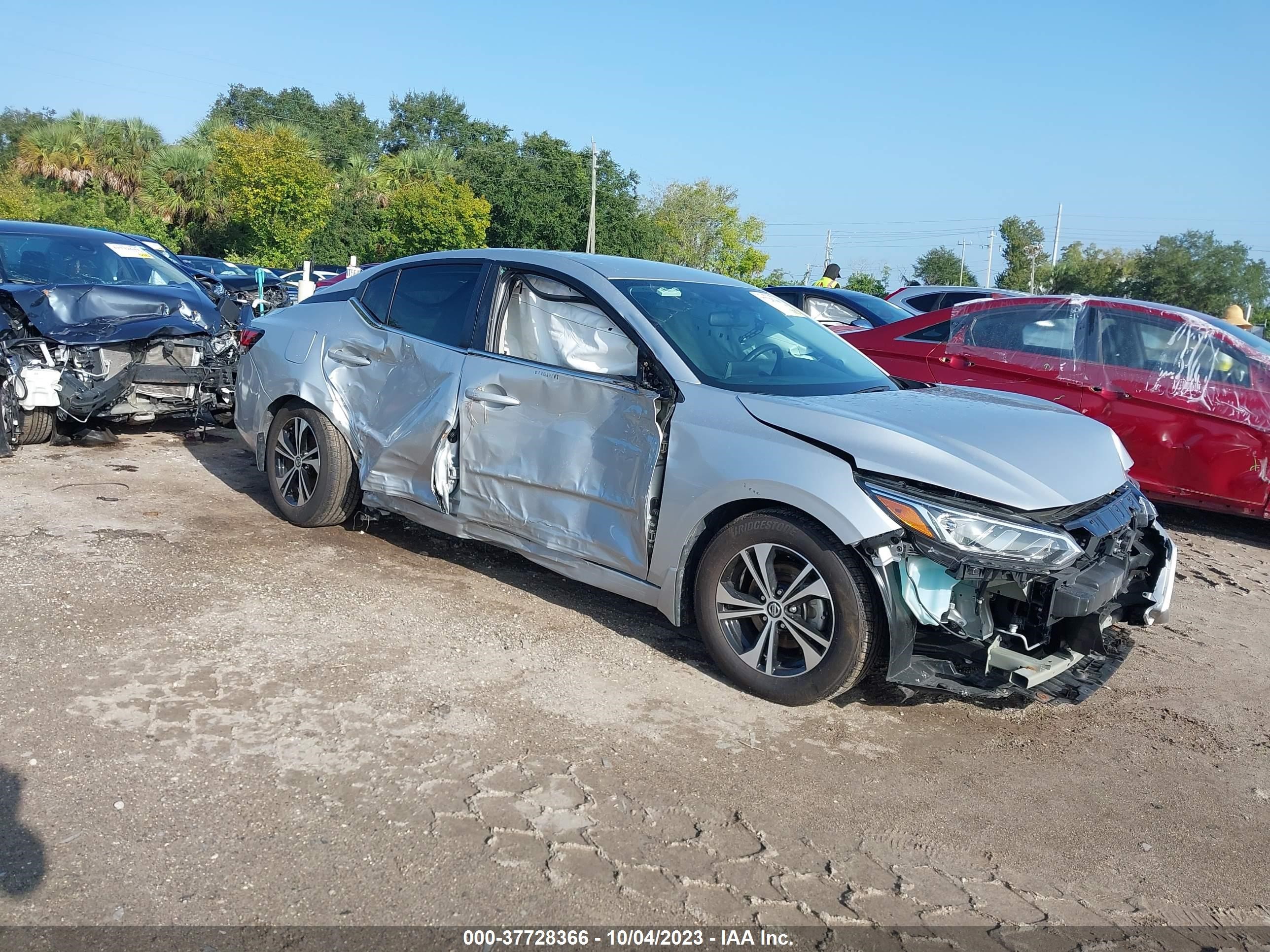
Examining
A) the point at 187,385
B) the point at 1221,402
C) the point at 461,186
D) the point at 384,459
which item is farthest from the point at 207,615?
the point at 461,186

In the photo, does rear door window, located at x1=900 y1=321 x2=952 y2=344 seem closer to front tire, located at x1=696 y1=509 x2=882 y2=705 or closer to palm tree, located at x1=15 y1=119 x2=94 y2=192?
front tire, located at x1=696 y1=509 x2=882 y2=705

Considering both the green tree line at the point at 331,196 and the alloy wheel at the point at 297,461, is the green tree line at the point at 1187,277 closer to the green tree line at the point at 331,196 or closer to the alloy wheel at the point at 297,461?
the green tree line at the point at 331,196

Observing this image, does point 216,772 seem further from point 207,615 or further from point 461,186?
point 461,186

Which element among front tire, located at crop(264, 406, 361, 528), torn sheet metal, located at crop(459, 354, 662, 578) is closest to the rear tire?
front tire, located at crop(264, 406, 361, 528)

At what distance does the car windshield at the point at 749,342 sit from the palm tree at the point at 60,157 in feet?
145

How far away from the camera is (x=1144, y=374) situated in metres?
7.32

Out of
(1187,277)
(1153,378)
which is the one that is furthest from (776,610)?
(1187,277)

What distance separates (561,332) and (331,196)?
4456cm

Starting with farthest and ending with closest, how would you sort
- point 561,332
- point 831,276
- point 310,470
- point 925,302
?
point 831,276, point 925,302, point 310,470, point 561,332

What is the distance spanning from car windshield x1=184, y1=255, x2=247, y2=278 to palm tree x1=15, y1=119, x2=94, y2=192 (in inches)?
831

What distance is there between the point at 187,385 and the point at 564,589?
4.69 meters

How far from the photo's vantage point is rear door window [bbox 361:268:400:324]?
581cm

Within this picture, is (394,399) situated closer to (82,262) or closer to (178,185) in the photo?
(82,262)

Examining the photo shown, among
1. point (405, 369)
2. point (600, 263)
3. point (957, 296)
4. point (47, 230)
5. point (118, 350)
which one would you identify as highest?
point (957, 296)
